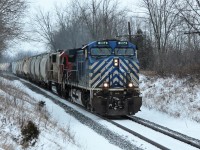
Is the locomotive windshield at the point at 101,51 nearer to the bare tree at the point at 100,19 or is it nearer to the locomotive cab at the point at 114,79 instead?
the locomotive cab at the point at 114,79

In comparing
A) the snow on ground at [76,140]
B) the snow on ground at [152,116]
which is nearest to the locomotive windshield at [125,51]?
the snow on ground at [152,116]

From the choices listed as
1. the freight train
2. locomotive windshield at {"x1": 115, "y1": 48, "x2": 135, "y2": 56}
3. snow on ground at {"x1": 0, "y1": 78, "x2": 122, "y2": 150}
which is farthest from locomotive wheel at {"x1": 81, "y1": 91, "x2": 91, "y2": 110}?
snow on ground at {"x1": 0, "y1": 78, "x2": 122, "y2": 150}

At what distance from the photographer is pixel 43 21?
285 ft

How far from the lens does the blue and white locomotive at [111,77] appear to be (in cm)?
1486

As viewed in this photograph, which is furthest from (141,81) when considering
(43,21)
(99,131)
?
(43,21)

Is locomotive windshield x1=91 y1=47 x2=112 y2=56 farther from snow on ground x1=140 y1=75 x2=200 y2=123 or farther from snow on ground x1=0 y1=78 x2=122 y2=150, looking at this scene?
snow on ground x1=140 y1=75 x2=200 y2=123

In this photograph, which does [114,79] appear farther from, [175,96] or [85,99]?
[175,96]

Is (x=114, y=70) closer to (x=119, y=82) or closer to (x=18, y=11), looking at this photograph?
(x=119, y=82)

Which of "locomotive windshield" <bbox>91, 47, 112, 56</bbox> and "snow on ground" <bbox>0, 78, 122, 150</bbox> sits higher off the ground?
"locomotive windshield" <bbox>91, 47, 112, 56</bbox>

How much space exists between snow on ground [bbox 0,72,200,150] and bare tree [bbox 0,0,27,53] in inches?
204

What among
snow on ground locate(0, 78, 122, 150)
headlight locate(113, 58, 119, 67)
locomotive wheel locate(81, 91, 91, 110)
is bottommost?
snow on ground locate(0, 78, 122, 150)

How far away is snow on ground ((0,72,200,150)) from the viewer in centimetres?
934

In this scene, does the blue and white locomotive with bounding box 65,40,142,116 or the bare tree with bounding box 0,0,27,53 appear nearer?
the blue and white locomotive with bounding box 65,40,142,116

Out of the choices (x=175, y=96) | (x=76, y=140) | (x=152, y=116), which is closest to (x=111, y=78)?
(x=152, y=116)
